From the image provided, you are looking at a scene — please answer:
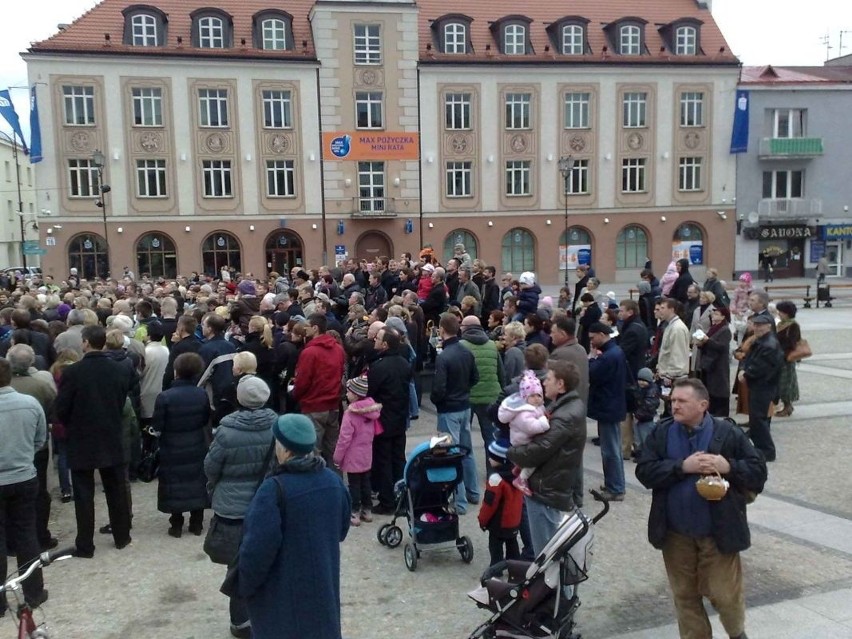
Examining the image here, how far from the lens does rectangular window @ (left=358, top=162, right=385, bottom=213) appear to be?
127 feet

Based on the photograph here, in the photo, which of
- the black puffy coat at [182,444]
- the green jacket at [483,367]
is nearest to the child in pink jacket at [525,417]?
the green jacket at [483,367]

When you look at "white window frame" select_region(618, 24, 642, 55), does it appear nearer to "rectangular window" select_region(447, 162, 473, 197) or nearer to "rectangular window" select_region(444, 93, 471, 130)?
"rectangular window" select_region(444, 93, 471, 130)

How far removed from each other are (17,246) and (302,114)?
4020cm

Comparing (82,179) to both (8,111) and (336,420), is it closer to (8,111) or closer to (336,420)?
(8,111)

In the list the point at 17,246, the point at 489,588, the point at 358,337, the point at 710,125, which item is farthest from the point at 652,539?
the point at 17,246

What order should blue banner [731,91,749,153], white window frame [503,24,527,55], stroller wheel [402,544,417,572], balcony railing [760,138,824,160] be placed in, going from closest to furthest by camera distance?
1. stroller wheel [402,544,417,572]
2. white window frame [503,24,527,55]
3. blue banner [731,91,749,153]
4. balcony railing [760,138,824,160]

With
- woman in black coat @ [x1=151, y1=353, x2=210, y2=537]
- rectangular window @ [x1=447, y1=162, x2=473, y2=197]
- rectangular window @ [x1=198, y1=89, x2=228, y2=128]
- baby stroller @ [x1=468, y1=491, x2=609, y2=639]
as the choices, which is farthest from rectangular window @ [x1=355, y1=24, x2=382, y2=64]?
baby stroller @ [x1=468, y1=491, x2=609, y2=639]

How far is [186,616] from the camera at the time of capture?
5.67m

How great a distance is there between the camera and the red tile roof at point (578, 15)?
3925 cm

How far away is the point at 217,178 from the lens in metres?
37.0

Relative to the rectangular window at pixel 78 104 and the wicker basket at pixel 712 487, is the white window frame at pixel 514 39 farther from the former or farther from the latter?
the wicker basket at pixel 712 487

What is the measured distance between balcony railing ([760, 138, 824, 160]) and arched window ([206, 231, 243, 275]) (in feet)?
93.4

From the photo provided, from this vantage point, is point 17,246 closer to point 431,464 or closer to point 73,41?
point 73,41

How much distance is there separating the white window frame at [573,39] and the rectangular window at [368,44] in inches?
388
